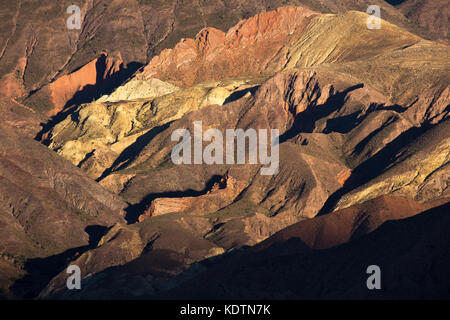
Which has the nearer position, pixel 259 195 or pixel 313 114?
pixel 259 195

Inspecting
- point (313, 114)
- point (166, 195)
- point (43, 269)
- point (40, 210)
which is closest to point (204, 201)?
point (166, 195)

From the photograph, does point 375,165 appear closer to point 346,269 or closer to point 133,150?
point 346,269

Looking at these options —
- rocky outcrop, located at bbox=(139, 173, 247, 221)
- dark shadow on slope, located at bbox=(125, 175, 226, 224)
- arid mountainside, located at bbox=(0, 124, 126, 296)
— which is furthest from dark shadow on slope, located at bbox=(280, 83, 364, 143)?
arid mountainside, located at bbox=(0, 124, 126, 296)

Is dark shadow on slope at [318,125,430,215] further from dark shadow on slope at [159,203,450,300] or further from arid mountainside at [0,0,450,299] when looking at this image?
dark shadow on slope at [159,203,450,300]

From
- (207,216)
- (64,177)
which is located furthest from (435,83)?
(64,177)

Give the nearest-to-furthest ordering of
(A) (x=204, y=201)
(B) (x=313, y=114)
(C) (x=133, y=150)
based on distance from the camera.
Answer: (A) (x=204, y=201), (B) (x=313, y=114), (C) (x=133, y=150)

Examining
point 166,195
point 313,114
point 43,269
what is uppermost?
point 313,114
